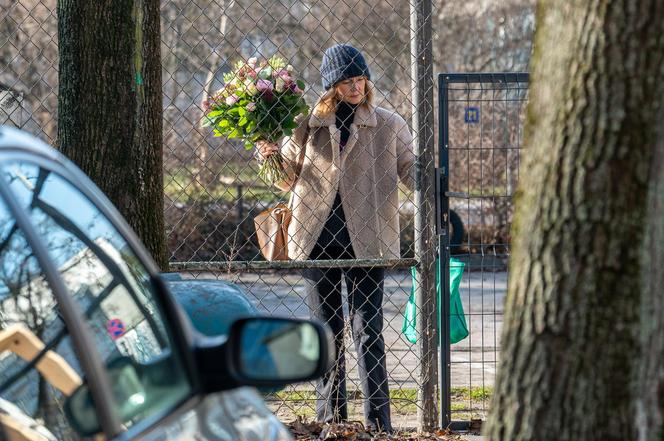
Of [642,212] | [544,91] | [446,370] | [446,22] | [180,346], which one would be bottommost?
[446,370]

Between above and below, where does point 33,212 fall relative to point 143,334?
above

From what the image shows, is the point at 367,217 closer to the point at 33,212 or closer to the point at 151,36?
the point at 151,36

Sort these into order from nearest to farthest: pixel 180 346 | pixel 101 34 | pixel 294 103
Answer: pixel 180 346
pixel 101 34
pixel 294 103

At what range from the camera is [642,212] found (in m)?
2.70

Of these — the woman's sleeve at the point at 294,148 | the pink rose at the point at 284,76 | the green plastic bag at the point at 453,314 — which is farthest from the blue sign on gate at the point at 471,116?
the pink rose at the point at 284,76

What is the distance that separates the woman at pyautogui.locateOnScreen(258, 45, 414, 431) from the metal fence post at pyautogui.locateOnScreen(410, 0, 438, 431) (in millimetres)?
113

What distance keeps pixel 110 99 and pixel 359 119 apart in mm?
1848

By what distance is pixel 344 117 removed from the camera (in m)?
5.96

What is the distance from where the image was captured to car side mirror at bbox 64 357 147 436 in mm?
1962

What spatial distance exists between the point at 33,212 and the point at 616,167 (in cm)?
143

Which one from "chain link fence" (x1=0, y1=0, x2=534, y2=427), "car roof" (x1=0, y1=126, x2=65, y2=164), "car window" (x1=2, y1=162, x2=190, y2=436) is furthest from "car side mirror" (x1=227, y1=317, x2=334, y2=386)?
"chain link fence" (x1=0, y1=0, x2=534, y2=427)

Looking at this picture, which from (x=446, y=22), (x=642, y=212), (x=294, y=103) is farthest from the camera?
(x=446, y=22)

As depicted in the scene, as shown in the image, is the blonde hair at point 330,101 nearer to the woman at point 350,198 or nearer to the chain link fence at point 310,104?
the woman at point 350,198

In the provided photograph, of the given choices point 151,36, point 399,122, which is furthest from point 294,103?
point 151,36
